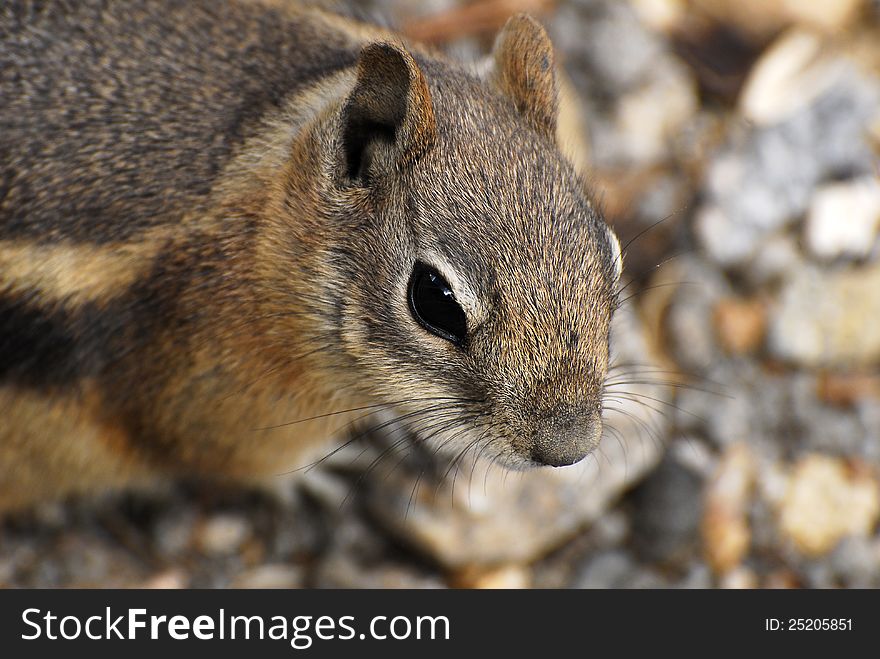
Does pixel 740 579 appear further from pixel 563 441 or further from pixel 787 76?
pixel 787 76

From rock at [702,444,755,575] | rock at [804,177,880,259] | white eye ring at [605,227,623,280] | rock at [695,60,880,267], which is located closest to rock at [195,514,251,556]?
rock at [702,444,755,575]

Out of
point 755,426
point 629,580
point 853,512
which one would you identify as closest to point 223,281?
point 629,580

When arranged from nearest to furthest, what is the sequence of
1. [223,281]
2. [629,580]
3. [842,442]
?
[223,281] < [629,580] < [842,442]

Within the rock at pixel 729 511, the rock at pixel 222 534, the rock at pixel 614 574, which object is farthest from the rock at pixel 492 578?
the rock at pixel 222 534

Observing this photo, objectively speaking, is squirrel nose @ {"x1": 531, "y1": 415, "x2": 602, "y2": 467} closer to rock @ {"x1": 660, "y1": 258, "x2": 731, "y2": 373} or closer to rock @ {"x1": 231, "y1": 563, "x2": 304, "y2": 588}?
rock @ {"x1": 231, "y1": 563, "x2": 304, "y2": 588}
